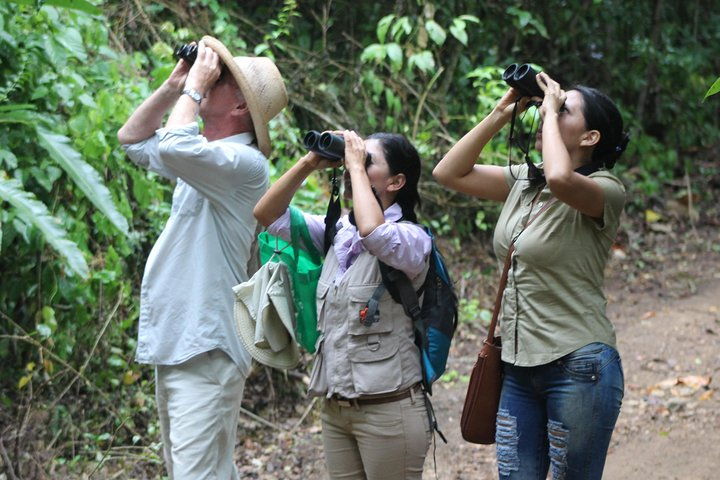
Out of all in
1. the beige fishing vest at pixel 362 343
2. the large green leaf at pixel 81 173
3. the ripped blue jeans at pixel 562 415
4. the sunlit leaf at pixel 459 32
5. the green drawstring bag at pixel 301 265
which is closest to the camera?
the ripped blue jeans at pixel 562 415

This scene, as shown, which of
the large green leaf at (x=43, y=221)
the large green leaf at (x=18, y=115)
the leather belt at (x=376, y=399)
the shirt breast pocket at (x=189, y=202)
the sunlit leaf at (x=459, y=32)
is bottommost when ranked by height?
the leather belt at (x=376, y=399)

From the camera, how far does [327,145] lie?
3.06 meters

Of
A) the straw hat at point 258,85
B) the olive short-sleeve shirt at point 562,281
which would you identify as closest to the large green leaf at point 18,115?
the straw hat at point 258,85

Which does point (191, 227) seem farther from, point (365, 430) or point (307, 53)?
point (307, 53)

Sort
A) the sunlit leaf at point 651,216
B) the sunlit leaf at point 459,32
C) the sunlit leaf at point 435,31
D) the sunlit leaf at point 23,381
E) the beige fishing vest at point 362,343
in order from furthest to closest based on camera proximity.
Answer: the sunlit leaf at point 651,216 → the sunlit leaf at point 435,31 → the sunlit leaf at point 459,32 → the sunlit leaf at point 23,381 → the beige fishing vest at point 362,343

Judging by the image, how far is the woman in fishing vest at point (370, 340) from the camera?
117 inches

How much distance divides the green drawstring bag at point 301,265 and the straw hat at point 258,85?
388 millimetres

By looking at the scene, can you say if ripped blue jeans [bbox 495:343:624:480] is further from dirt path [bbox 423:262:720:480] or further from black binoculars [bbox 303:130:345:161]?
dirt path [bbox 423:262:720:480]

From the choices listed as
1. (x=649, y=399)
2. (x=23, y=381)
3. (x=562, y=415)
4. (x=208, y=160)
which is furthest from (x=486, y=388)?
(x=649, y=399)

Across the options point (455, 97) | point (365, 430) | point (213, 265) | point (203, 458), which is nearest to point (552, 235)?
point (365, 430)

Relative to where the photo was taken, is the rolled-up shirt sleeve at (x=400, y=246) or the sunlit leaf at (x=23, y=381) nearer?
the rolled-up shirt sleeve at (x=400, y=246)

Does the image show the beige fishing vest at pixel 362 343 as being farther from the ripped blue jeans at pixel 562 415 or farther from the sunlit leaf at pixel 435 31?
the sunlit leaf at pixel 435 31

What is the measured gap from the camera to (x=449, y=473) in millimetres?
4984

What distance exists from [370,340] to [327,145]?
0.65 m
